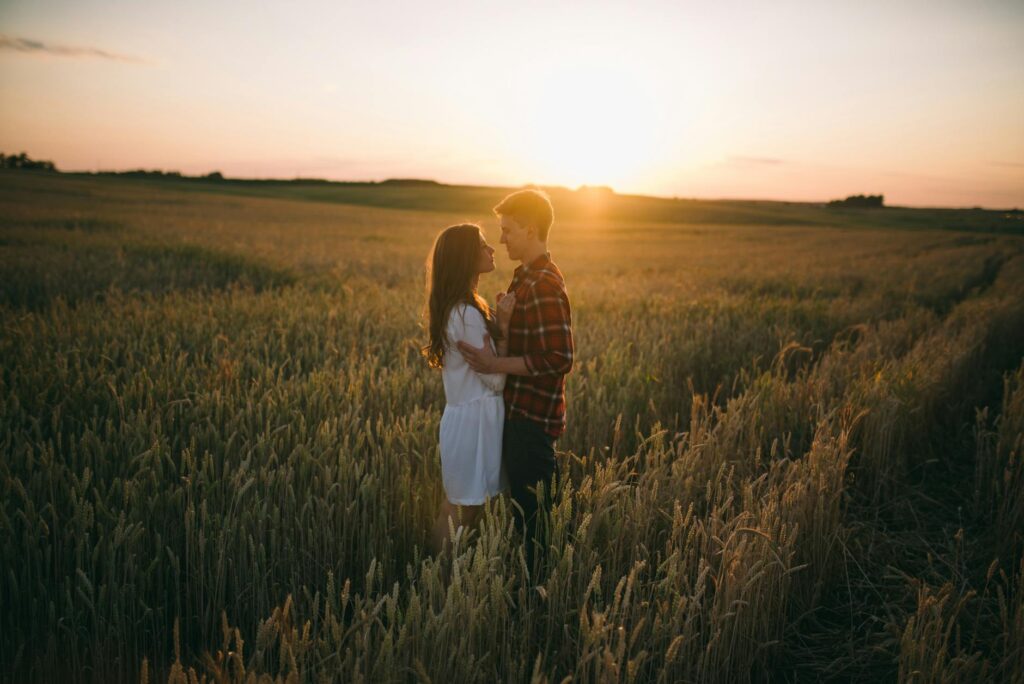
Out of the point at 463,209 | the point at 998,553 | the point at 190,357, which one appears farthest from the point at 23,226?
the point at 463,209

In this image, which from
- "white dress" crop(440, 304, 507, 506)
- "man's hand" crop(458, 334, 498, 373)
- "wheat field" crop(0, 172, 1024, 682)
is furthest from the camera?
"white dress" crop(440, 304, 507, 506)

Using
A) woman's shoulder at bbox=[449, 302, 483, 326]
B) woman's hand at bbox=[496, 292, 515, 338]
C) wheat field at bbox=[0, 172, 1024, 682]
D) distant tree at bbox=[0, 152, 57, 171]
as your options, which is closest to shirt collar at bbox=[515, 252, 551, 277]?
woman's hand at bbox=[496, 292, 515, 338]

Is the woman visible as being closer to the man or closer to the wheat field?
the man

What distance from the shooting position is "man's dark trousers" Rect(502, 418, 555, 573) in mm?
2582

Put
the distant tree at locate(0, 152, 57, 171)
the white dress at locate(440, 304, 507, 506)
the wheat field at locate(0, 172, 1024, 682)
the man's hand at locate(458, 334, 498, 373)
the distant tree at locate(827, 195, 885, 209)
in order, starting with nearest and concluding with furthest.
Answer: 1. the wheat field at locate(0, 172, 1024, 682)
2. the man's hand at locate(458, 334, 498, 373)
3. the white dress at locate(440, 304, 507, 506)
4. the distant tree at locate(0, 152, 57, 171)
5. the distant tree at locate(827, 195, 885, 209)

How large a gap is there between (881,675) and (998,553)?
49.4 inches

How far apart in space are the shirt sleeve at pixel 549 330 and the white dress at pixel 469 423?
24 cm

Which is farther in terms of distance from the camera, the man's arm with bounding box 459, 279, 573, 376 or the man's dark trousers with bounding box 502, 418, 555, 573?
the man's dark trousers with bounding box 502, 418, 555, 573

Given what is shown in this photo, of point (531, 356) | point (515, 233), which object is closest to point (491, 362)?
point (531, 356)

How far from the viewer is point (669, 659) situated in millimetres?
1563

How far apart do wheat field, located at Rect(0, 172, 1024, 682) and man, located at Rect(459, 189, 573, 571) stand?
0.54 ft

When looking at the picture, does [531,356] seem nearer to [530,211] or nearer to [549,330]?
[549,330]

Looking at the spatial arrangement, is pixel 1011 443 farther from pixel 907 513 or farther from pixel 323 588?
pixel 323 588

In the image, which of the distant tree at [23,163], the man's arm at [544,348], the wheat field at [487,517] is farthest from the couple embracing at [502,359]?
the distant tree at [23,163]
